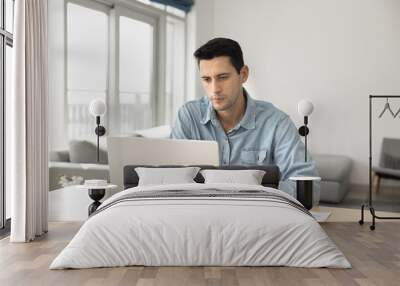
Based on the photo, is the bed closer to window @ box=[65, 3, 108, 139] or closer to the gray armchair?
window @ box=[65, 3, 108, 139]

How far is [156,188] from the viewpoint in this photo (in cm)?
411

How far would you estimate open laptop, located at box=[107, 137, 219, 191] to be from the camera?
15.9 ft

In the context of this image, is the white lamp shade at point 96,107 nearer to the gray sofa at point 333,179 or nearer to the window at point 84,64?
the window at point 84,64

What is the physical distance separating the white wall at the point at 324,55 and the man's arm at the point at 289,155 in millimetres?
2789

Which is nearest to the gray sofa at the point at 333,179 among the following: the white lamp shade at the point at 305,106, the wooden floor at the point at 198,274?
the white lamp shade at the point at 305,106

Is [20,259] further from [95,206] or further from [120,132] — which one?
[120,132]

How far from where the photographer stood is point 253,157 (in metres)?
5.10

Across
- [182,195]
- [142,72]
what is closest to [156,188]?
[182,195]

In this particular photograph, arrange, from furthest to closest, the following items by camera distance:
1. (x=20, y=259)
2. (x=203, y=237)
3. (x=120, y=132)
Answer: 1. (x=120, y=132)
2. (x=20, y=259)
3. (x=203, y=237)

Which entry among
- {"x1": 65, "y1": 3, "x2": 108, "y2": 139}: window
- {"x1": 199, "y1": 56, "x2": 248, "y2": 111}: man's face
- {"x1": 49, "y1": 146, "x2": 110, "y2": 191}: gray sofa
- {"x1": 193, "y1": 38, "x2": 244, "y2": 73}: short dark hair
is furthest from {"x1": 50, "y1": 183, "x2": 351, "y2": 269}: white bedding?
{"x1": 65, "y1": 3, "x2": 108, "y2": 139}: window

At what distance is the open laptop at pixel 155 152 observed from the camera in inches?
191

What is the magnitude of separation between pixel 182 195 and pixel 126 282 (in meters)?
0.83

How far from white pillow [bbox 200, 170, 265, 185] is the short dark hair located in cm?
89

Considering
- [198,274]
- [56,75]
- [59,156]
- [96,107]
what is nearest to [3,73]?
[96,107]
